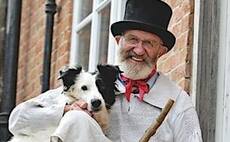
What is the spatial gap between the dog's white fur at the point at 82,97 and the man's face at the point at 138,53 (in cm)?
20

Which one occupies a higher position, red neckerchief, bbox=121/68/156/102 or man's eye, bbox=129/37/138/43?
man's eye, bbox=129/37/138/43

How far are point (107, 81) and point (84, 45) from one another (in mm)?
3029

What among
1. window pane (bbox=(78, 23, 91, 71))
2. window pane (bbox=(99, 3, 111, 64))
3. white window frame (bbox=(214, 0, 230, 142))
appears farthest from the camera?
window pane (bbox=(78, 23, 91, 71))

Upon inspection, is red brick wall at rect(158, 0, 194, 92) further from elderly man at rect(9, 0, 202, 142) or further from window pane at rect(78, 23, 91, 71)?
window pane at rect(78, 23, 91, 71)

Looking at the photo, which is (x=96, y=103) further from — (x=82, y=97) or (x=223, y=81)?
(x=223, y=81)

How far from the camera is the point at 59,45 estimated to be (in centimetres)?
820

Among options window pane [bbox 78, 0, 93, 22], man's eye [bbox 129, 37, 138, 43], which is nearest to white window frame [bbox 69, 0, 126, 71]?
window pane [bbox 78, 0, 93, 22]

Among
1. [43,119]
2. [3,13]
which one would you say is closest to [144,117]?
[43,119]

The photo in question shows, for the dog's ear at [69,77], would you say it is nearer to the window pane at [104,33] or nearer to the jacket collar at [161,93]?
the jacket collar at [161,93]

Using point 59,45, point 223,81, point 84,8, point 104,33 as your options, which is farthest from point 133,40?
point 59,45

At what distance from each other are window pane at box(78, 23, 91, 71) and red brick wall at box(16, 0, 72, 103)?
20 centimetres

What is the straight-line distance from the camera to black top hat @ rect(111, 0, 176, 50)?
4562 millimetres

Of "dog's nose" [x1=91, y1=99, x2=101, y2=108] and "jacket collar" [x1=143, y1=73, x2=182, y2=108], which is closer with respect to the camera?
"dog's nose" [x1=91, y1=99, x2=101, y2=108]

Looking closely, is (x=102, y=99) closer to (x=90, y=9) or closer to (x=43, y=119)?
(x=43, y=119)
